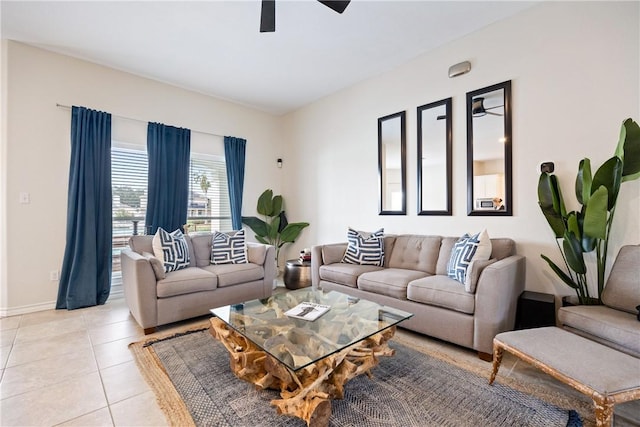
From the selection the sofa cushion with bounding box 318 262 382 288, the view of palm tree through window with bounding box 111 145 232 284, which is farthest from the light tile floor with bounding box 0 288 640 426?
the view of palm tree through window with bounding box 111 145 232 284

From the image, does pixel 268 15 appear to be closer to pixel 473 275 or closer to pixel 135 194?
pixel 473 275

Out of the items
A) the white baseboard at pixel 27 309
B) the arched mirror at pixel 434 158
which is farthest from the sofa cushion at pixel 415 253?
the white baseboard at pixel 27 309

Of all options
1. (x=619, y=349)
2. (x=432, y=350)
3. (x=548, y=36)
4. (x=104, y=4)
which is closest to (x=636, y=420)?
(x=619, y=349)

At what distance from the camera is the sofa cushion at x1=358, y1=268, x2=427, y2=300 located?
8.71 ft

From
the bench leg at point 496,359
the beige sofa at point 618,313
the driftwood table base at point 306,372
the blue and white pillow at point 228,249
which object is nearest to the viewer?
the driftwood table base at point 306,372

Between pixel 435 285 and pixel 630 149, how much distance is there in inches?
63.1

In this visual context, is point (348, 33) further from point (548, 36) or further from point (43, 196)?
point (43, 196)

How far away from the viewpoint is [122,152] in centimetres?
383

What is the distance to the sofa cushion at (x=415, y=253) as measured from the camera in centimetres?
308

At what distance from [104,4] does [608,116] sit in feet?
14.0

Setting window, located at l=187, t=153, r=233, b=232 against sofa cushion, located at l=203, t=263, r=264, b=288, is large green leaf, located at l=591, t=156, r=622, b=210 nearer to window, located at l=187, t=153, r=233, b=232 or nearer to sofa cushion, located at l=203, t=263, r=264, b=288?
sofa cushion, located at l=203, t=263, r=264, b=288

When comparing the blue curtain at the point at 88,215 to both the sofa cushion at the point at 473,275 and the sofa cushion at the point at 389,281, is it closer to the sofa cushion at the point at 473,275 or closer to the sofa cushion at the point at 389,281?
the sofa cushion at the point at 389,281

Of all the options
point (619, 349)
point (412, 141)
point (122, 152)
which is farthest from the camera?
point (122, 152)

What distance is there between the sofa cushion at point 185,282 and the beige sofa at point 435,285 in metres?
1.21
